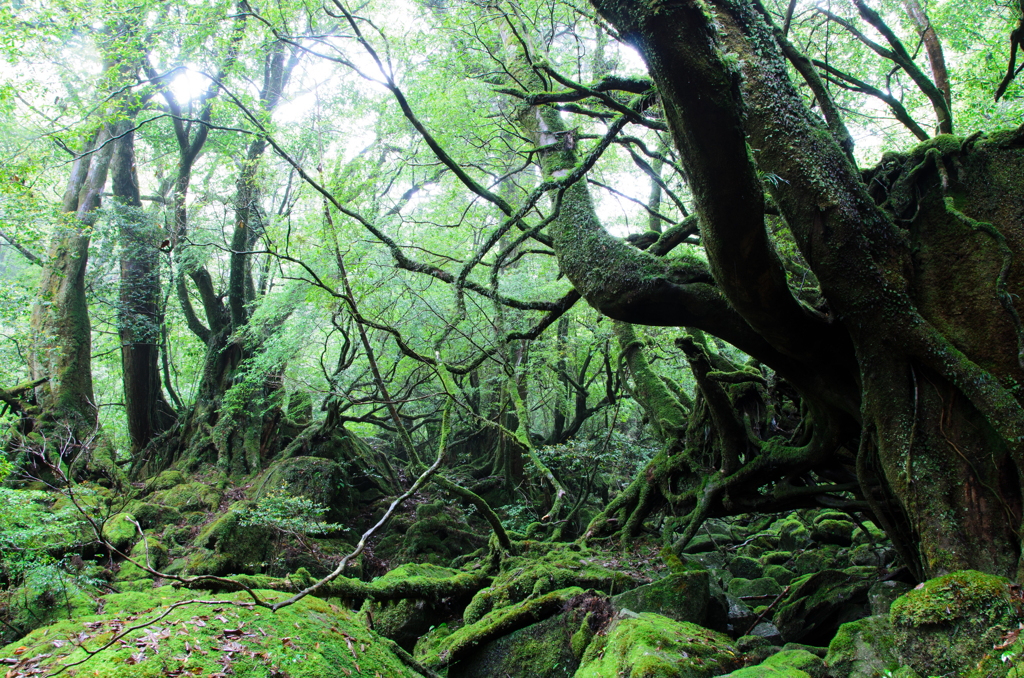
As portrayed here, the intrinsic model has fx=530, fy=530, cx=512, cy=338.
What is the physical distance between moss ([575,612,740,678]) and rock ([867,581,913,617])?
1.27 m

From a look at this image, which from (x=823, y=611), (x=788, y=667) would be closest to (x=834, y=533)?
(x=823, y=611)

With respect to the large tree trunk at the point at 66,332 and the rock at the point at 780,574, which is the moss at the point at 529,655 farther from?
the large tree trunk at the point at 66,332

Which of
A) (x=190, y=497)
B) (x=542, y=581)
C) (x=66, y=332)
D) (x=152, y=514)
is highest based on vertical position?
(x=66, y=332)

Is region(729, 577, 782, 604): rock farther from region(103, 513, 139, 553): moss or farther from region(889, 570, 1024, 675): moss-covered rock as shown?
region(103, 513, 139, 553): moss

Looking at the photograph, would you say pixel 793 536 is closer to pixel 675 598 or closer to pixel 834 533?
pixel 834 533

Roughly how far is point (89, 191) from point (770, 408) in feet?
48.0

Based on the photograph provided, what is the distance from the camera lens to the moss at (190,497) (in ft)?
32.0

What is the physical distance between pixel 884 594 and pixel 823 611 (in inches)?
34.8

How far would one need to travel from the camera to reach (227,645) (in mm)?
2900

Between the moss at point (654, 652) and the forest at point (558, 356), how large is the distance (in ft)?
0.11

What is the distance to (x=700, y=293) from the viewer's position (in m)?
4.19

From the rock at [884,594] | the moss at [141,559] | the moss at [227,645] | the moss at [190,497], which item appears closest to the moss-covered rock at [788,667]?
the rock at [884,594]

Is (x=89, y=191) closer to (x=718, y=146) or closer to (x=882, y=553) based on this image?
(x=718, y=146)

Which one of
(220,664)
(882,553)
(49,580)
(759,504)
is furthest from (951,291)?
(49,580)
